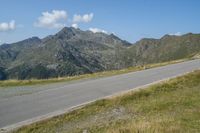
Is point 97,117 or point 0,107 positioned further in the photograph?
point 0,107

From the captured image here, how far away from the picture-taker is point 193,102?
14336mm

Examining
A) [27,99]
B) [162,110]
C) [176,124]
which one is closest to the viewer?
[176,124]

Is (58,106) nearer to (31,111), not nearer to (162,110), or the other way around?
(31,111)

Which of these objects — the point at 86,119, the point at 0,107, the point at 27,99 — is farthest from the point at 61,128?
the point at 27,99

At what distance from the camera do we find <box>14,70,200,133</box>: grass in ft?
31.1

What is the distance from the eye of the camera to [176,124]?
9.88 meters

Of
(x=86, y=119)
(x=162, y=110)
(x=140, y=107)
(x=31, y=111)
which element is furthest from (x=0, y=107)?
(x=162, y=110)

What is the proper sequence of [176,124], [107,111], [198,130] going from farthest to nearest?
1. [107,111]
2. [176,124]
3. [198,130]

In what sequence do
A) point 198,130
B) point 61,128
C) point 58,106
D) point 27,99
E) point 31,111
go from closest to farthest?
point 198,130 < point 61,128 < point 31,111 < point 58,106 < point 27,99

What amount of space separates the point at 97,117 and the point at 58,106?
12.4 ft

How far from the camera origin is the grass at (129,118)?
948cm

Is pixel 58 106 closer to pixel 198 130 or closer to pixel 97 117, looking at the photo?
pixel 97 117

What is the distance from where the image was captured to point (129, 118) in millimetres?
11906

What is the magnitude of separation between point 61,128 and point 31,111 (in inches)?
156
